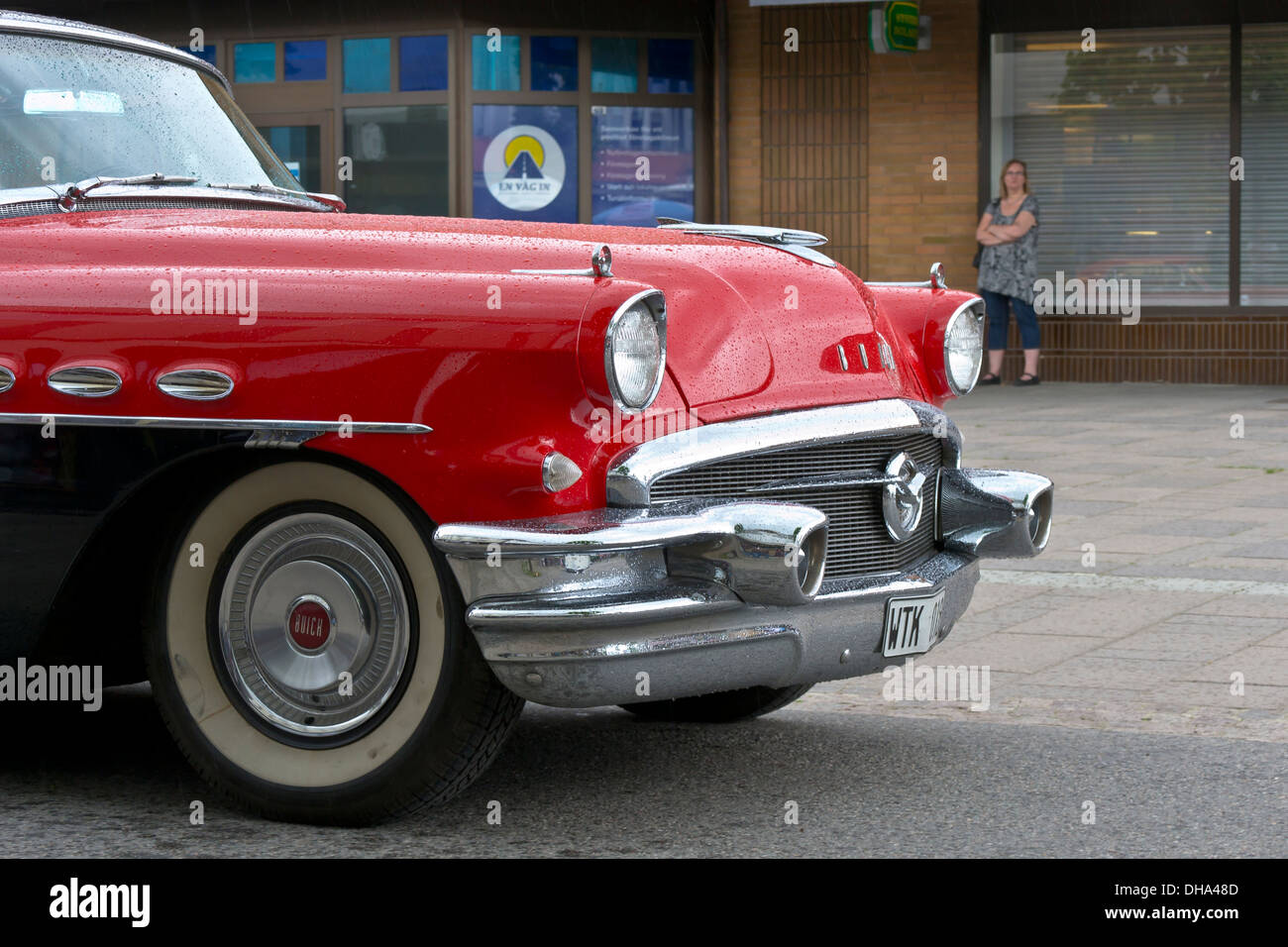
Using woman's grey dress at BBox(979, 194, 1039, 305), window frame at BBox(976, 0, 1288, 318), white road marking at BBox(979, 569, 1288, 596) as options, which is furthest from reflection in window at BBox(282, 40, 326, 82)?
white road marking at BBox(979, 569, 1288, 596)

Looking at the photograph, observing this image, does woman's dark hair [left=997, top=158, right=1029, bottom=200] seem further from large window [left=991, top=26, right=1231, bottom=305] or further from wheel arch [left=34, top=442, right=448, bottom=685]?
wheel arch [left=34, top=442, right=448, bottom=685]

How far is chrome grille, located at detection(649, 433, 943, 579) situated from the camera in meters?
3.85

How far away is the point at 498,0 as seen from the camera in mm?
16438

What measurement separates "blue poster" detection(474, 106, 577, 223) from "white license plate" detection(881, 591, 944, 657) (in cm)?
1261

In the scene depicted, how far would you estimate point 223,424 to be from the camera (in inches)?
149

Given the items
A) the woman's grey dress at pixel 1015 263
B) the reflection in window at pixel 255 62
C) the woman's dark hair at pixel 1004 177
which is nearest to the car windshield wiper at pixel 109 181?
the woman's grey dress at pixel 1015 263

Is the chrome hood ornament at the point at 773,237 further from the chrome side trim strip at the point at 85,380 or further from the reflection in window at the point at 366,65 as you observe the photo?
the reflection in window at the point at 366,65

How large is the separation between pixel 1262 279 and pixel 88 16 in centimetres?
1051

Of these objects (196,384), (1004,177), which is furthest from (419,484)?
(1004,177)

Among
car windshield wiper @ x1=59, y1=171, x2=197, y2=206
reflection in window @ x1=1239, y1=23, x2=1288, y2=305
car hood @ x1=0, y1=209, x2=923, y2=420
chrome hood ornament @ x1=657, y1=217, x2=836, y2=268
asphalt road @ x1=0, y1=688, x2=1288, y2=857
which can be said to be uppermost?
reflection in window @ x1=1239, y1=23, x2=1288, y2=305

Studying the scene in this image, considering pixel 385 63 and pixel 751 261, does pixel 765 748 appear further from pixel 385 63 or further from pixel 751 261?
pixel 385 63
